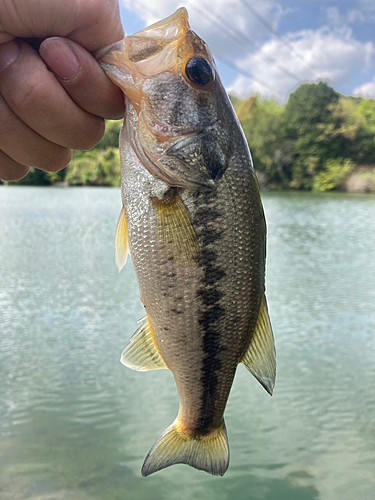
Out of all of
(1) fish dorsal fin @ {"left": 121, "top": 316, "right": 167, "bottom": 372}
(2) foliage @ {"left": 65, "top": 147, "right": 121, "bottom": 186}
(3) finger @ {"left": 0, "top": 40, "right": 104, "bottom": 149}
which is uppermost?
(2) foliage @ {"left": 65, "top": 147, "right": 121, "bottom": 186}

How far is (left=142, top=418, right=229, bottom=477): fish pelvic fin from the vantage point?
183cm

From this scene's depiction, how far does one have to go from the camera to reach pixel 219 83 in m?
1.64

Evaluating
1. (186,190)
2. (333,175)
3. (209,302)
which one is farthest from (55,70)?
(333,175)

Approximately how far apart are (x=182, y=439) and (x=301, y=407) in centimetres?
394

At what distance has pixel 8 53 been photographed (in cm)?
163

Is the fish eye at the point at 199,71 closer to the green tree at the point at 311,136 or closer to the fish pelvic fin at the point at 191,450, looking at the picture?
the fish pelvic fin at the point at 191,450

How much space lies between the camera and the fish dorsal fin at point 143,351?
1.82 metres

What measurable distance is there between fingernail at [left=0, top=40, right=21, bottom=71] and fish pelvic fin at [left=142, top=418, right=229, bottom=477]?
1.61 m

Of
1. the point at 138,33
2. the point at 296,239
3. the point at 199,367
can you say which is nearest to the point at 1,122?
the point at 138,33

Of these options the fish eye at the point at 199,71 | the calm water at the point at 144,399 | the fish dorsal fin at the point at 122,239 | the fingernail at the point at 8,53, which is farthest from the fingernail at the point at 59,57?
the calm water at the point at 144,399

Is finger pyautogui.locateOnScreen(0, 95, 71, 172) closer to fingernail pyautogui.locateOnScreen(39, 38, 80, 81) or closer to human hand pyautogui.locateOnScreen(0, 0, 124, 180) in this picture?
human hand pyautogui.locateOnScreen(0, 0, 124, 180)

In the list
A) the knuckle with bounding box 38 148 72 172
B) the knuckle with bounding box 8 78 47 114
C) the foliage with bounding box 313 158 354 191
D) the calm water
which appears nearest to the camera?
the knuckle with bounding box 8 78 47 114

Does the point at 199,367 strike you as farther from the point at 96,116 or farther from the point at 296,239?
the point at 296,239

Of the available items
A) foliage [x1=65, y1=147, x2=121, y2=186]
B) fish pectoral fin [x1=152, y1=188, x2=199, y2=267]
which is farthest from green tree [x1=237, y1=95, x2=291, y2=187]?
fish pectoral fin [x1=152, y1=188, x2=199, y2=267]
